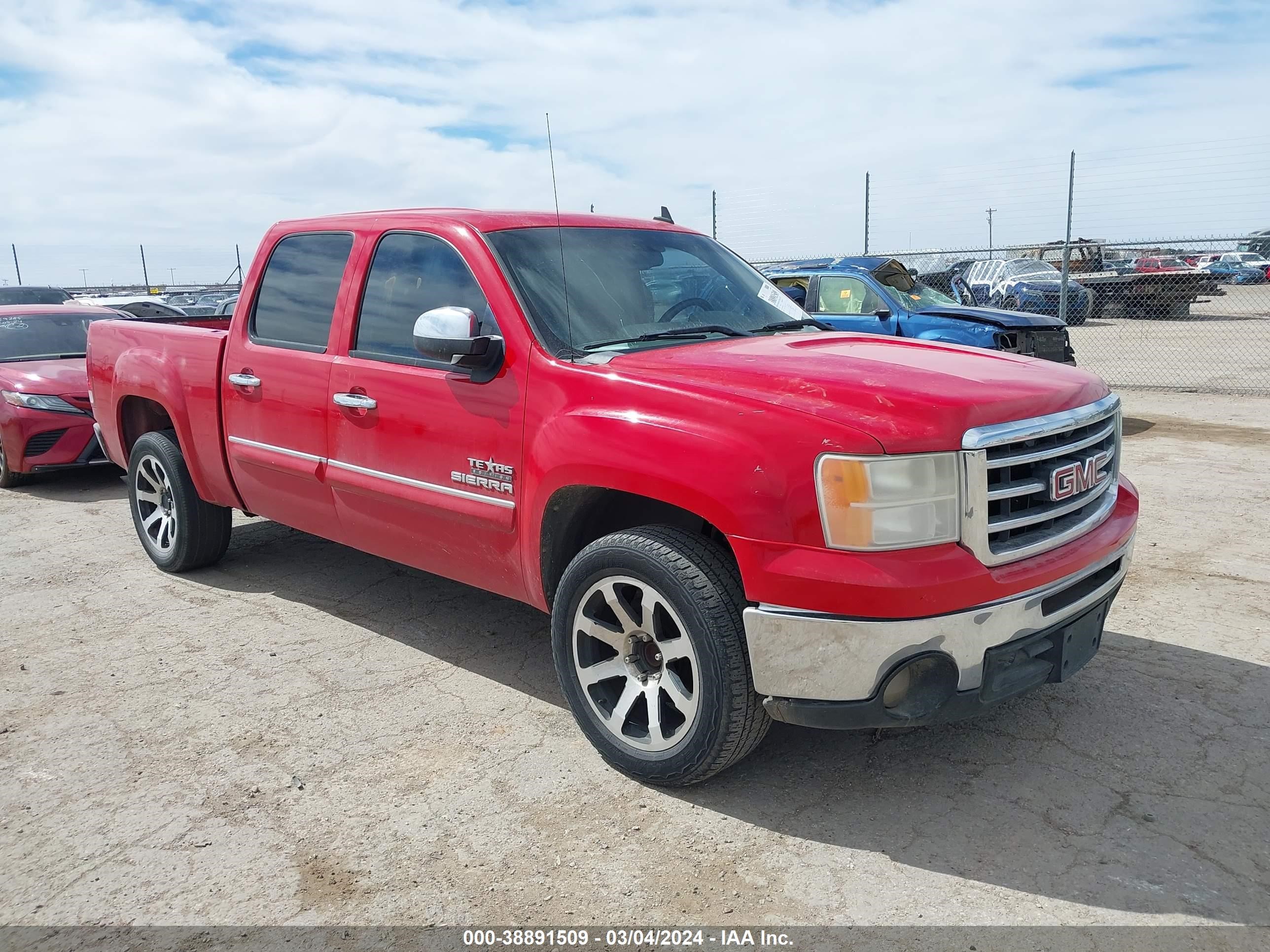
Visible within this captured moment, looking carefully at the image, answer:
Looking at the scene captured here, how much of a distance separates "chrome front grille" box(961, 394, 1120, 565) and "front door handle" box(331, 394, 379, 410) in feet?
7.77

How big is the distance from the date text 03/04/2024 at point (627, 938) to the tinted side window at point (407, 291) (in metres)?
2.08

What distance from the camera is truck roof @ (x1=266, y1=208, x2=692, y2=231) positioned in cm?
395

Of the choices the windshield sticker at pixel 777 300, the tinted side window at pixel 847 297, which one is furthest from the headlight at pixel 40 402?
the tinted side window at pixel 847 297

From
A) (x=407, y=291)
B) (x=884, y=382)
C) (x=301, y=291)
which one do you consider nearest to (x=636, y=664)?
(x=884, y=382)

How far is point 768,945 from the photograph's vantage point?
96.6 inches

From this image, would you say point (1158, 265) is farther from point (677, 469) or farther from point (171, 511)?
point (677, 469)

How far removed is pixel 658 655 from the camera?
10.6 ft

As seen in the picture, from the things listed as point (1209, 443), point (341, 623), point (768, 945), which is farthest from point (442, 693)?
point (1209, 443)

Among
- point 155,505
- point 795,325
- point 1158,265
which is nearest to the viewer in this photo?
point 795,325

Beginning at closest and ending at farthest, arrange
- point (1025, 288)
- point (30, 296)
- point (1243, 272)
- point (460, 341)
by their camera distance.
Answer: point (460, 341) < point (30, 296) < point (1025, 288) < point (1243, 272)

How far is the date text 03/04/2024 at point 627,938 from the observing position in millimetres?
2469

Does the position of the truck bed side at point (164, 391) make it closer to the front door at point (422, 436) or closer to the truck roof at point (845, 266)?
the front door at point (422, 436)

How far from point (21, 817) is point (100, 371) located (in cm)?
340

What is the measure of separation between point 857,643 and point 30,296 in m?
20.4
